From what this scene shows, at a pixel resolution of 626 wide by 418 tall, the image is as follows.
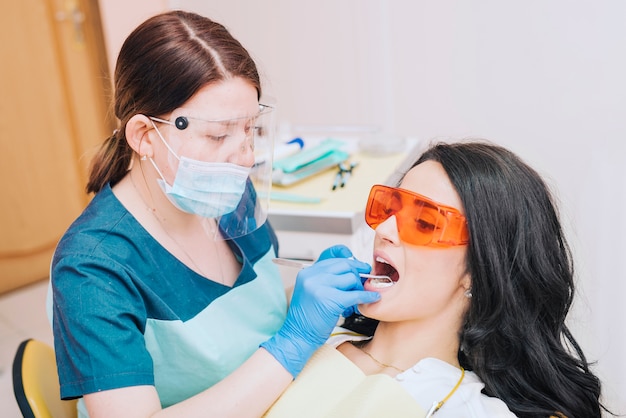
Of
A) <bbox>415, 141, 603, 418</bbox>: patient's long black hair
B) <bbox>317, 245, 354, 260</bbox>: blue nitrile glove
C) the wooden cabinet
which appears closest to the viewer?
<bbox>415, 141, 603, 418</bbox>: patient's long black hair

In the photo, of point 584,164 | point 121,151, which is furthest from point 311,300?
point 584,164

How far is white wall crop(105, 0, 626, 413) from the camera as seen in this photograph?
2.07 m

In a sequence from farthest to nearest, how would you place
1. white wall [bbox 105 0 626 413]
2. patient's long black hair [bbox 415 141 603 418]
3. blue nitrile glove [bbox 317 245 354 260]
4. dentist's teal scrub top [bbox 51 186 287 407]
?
white wall [bbox 105 0 626 413]
blue nitrile glove [bbox 317 245 354 260]
patient's long black hair [bbox 415 141 603 418]
dentist's teal scrub top [bbox 51 186 287 407]

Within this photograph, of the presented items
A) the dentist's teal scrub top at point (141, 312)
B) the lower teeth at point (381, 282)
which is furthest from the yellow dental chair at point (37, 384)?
the lower teeth at point (381, 282)

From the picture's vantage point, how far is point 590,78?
226 centimetres

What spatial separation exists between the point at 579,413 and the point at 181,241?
0.84 m

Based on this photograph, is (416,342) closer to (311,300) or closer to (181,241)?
(311,300)

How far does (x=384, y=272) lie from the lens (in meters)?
1.17

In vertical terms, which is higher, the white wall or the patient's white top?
the white wall

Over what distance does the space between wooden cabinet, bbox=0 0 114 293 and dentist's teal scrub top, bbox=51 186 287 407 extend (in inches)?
71.4

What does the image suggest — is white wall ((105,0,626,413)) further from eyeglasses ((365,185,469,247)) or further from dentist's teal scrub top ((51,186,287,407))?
dentist's teal scrub top ((51,186,287,407))

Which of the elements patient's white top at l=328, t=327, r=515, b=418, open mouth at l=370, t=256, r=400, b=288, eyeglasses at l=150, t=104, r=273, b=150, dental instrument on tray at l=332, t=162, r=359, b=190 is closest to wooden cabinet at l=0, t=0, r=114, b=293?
dental instrument on tray at l=332, t=162, r=359, b=190

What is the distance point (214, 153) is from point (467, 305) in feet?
1.85

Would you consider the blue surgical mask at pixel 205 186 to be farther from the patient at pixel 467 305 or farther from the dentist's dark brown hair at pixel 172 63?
the patient at pixel 467 305
